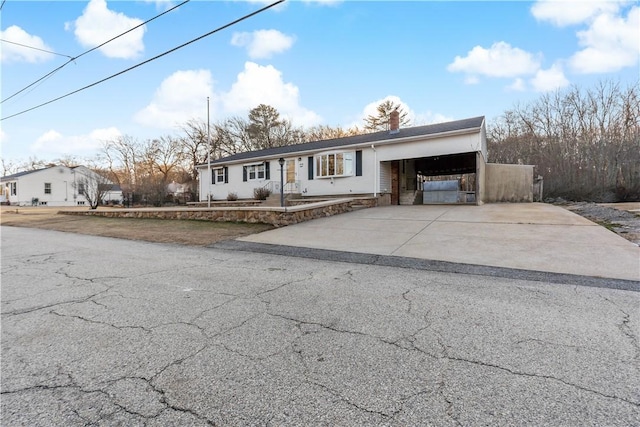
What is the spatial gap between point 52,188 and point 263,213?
37.3 meters

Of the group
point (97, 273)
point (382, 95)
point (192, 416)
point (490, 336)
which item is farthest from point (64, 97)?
point (382, 95)

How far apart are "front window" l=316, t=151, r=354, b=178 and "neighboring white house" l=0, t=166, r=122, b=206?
85.1 ft

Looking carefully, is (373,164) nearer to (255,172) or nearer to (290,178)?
(290,178)

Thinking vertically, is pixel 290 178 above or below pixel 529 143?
below

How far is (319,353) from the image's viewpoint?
242 cm

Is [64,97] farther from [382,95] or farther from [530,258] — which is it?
[382,95]

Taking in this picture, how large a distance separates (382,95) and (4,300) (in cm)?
3334

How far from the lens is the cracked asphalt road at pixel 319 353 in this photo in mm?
1757

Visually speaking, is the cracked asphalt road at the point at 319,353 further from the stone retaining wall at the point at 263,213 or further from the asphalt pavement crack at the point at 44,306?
the stone retaining wall at the point at 263,213

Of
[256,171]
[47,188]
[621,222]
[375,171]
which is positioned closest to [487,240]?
[621,222]

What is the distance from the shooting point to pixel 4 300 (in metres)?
3.82

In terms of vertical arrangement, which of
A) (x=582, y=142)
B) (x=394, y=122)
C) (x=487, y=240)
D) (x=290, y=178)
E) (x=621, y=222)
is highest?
(x=394, y=122)

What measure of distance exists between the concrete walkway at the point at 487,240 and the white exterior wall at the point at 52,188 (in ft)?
117

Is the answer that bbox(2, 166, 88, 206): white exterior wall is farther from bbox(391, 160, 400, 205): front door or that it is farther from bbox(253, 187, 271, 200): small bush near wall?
bbox(391, 160, 400, 205): front door
